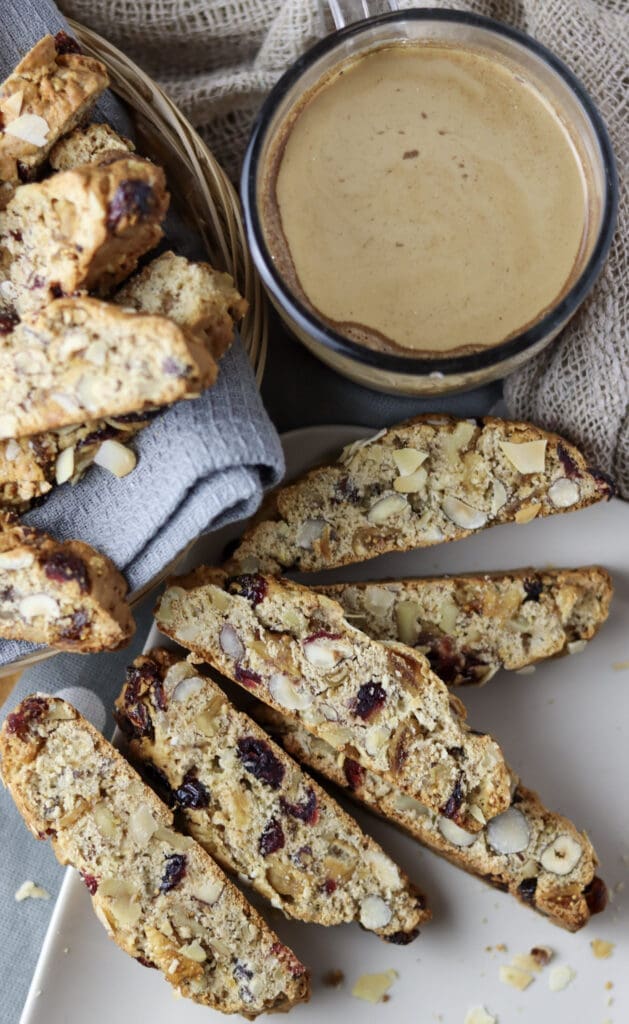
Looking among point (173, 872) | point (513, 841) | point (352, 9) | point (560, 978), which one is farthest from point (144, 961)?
point (352, 9)

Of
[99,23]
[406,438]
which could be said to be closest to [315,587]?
[406,438]

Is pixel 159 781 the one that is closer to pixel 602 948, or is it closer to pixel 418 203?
pixel 602 948

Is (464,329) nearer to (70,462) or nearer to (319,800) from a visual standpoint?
(70,462)

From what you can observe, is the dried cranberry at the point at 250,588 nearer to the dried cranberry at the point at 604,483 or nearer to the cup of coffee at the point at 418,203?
the cup of coffee at the point at 418,203

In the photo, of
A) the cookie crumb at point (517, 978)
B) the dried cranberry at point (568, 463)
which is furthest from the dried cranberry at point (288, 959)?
the dried cranberry at point (568, 463)

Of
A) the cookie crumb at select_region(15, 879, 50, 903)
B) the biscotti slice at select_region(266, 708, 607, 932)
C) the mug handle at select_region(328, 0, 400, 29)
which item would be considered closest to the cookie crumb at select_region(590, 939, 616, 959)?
the biscotti slice at select_region(266, 708, 607, 932)
